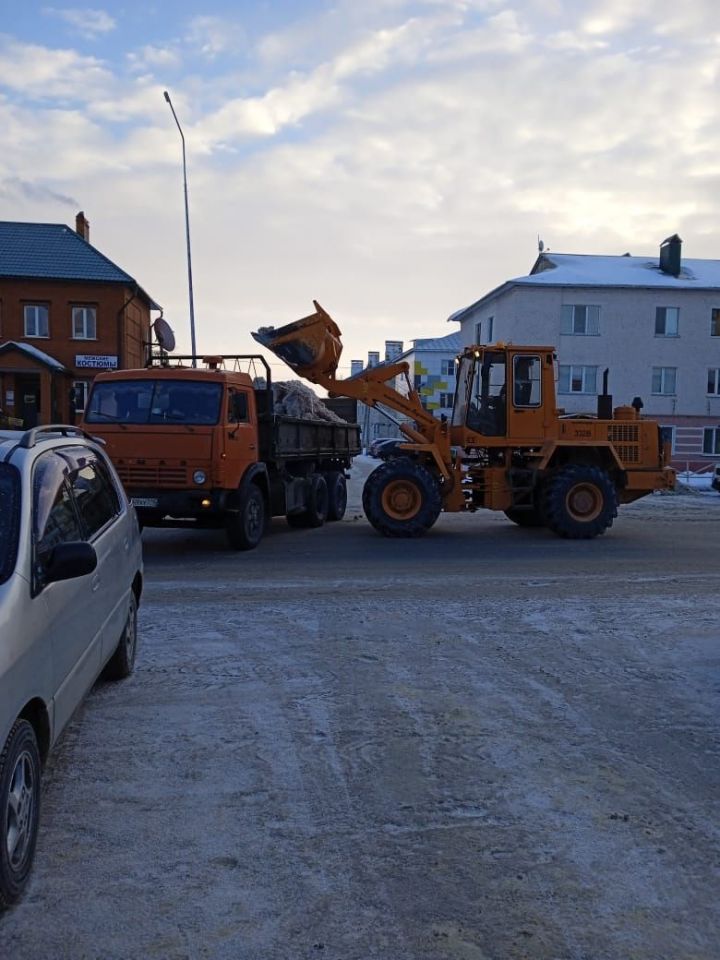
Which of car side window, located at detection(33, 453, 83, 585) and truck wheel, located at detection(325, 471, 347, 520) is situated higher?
car side window, located at detection(33, 453, 83, 585)

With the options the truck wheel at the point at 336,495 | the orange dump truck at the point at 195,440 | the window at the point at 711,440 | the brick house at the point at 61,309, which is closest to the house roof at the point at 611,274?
the window at the point at 711,440

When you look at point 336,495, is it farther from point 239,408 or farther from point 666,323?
point 666,323

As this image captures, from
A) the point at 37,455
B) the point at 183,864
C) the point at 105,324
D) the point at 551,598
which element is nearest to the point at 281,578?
the point at 551,598

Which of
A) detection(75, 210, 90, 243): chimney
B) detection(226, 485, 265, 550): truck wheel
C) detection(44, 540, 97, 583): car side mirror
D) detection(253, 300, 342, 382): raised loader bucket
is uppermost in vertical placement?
detection(75, 210, 90, 243): chimney

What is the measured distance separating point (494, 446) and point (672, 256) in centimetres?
3358

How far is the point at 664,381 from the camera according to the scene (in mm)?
41906

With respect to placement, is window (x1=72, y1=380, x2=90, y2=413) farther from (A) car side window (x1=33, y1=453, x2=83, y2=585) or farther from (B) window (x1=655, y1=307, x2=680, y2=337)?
(B) window (x1=655, y1=307, x2=680, y2=337)

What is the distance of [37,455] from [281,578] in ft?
18.5

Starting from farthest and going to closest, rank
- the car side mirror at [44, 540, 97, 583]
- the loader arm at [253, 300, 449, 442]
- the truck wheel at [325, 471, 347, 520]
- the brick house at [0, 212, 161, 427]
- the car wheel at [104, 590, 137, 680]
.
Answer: the brick house at [0, 212, 161, 427]
the truck wheel at [325, 471, 347, 520]
the loader arm at [253, 300, 449, 442]
the car wheel at [104, 590, 137, 680]
the car side mirror at [44, 540, 97, 583]

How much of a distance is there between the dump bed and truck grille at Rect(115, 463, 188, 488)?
68.6 inches

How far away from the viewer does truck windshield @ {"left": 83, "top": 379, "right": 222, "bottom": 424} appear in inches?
439

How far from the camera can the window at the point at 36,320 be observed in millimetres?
35500

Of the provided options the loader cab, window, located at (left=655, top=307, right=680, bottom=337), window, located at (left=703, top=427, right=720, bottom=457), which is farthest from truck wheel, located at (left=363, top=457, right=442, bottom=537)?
window, located at (left=703, top=427, right=720, bottom=457)

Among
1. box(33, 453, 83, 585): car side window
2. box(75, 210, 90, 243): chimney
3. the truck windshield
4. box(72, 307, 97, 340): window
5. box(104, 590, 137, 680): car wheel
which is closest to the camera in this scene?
box(33, 453, 83, 585): car side window
